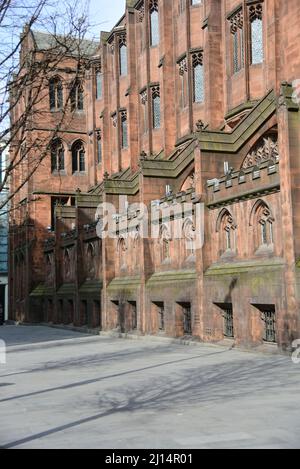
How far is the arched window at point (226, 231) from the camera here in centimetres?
2064

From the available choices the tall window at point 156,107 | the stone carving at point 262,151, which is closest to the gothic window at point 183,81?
the tall window at point 156,107

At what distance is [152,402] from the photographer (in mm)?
9781

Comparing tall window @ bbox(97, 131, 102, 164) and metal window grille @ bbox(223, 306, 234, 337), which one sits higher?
tall window @ bbox(97, 131, 102, 164)

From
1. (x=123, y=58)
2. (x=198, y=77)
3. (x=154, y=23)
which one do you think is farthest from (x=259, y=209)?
(x=123, y=58)

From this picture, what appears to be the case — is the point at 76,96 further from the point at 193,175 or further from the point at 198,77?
the point at 198,77

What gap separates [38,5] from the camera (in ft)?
31.7

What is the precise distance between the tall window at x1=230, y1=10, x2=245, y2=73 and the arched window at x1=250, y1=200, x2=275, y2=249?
9225 millimetres

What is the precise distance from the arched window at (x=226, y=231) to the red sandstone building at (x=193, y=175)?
0.05 meters

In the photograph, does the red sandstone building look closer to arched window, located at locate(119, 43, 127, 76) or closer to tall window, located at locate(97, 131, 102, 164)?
arched window, located at locate(119, 43, 127, 76)

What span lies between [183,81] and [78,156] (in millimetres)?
21682

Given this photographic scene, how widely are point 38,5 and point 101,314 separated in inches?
914

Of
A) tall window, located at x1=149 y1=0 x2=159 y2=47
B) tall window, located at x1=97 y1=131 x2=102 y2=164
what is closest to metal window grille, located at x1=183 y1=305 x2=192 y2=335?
tall window, located at x1=149 y1=0 x2=159 y2=47

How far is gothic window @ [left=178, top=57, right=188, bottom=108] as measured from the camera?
30.8 meters
